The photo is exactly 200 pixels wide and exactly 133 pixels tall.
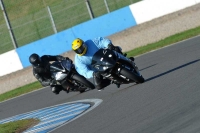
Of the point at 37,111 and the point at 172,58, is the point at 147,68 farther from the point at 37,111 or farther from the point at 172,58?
the point at 37,111

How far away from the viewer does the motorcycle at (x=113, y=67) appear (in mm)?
12000

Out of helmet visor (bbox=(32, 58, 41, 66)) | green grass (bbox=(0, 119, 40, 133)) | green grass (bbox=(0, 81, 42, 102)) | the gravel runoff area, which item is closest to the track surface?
helmet visor (bbox=(32, 58, 41, 66))

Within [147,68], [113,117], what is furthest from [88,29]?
[113,117]

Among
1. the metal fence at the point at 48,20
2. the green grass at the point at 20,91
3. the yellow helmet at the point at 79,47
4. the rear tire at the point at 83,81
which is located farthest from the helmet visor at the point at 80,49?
the metal fence at the point at 48,20

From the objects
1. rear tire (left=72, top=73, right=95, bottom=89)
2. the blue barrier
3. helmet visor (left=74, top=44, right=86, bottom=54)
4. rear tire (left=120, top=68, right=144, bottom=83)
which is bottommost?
rear tire (left=72, top=73, right=95, bottom=89)

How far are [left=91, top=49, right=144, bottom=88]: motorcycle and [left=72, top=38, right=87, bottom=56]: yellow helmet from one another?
0.45m

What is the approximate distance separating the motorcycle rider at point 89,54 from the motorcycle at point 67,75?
2.04m

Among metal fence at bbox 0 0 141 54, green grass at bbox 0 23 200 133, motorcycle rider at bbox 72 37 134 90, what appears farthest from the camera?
metal fence at bbox 0 0 141 54

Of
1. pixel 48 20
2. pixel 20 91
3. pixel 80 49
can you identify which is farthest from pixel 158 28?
pixel 80 49

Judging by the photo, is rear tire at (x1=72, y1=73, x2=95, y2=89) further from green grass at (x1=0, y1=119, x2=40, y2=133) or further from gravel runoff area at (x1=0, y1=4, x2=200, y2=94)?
gravel runoff area at (x1=0, y1=4, x2=200, y2=94)

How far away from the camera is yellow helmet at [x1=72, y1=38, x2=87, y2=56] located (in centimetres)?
1255

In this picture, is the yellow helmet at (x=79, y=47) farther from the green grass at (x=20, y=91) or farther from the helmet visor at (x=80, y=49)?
the green grass at (x=20, y=91)

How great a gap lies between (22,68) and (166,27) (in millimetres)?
5997

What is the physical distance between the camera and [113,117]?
9672mm
